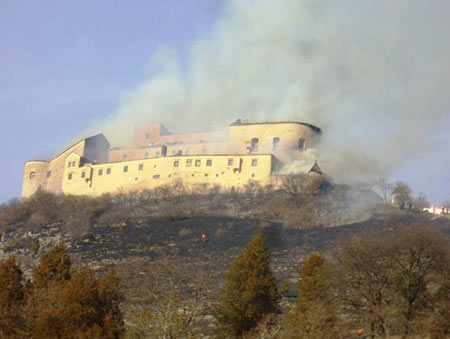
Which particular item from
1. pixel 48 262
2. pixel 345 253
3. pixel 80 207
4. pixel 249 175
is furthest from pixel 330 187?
pixel 48 262

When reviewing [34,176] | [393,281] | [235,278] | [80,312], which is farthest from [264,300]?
[34,176]

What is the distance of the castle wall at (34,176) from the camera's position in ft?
257

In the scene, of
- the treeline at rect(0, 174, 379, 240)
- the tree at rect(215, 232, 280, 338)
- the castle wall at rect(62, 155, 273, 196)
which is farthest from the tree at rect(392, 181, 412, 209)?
the tree at rect(215, 232, 280, 338)

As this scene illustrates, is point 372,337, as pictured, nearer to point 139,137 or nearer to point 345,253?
point 345,253

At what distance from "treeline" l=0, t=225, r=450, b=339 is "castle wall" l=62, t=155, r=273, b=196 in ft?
103

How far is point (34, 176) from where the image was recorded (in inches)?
3100

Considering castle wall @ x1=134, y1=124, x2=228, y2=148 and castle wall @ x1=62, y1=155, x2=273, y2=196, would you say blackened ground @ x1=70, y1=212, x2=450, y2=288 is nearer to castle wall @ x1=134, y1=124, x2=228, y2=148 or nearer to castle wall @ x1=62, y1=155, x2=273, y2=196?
castle wall @ x1=62, y1=155, x2=273, y2=196

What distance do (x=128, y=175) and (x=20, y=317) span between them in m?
44.1

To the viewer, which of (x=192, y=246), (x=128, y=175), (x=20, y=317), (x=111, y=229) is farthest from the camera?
(x=128, y=175)

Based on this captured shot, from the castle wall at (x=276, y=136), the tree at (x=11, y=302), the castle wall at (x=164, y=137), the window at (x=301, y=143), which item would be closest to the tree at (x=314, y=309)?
the tree at (x=11, y=302)

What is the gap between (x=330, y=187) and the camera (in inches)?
2598

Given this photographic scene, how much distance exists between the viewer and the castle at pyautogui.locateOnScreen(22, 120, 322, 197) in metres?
68.1

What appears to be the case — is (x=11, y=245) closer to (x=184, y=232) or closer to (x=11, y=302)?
(x=184, y=232)

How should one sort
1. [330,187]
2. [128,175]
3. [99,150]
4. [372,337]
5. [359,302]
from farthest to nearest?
1. [99,150]
2. [128,175]
3. [330,187]
4. [359,302]
5. [372,337]
